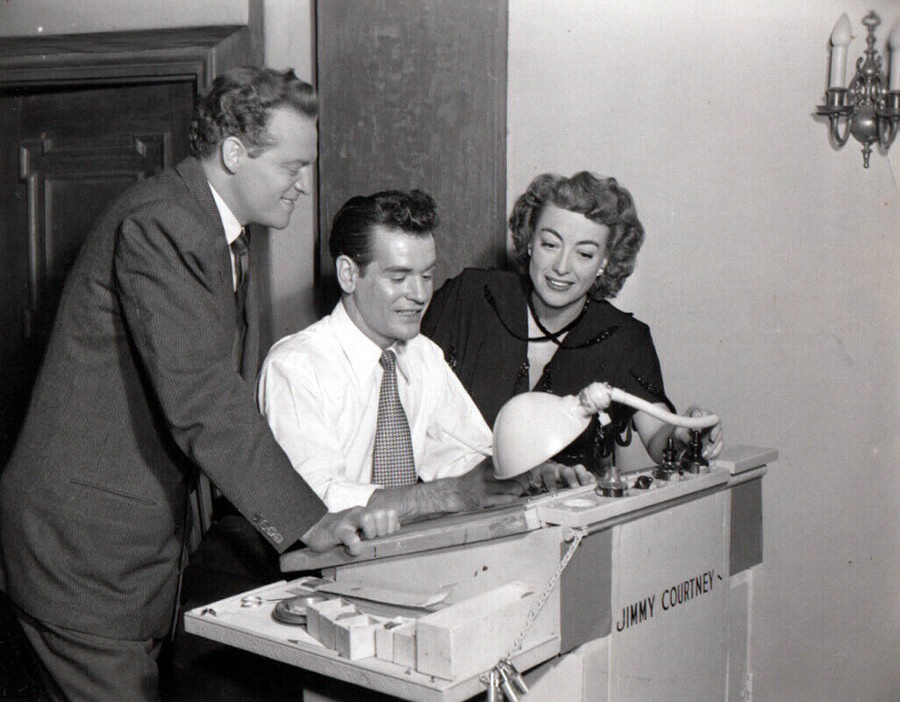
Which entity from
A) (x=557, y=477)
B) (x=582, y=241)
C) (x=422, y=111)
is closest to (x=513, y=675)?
(x=557, y=477)

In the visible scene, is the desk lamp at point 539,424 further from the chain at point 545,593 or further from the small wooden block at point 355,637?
the small wooden block at point 355,637

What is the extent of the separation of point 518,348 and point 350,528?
124cm

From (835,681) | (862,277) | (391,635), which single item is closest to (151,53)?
(862,277)

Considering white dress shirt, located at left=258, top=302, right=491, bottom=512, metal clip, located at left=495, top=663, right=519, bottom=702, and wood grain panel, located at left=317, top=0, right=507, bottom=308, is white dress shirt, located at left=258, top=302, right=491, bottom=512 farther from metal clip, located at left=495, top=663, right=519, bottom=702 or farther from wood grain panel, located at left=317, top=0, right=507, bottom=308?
wood grain panel, located at left=317, top=0, right=507, bottom=308

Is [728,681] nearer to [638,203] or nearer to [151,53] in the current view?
[638,203]

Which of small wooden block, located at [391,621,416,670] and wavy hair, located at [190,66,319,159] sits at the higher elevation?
wavy hair, located at [190,66,319,159]

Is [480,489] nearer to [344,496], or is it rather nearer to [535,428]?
[344,496]

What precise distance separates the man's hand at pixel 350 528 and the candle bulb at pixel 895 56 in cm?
218

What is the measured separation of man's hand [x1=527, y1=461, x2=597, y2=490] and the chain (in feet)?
2.05

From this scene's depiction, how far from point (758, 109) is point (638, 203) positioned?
493mm

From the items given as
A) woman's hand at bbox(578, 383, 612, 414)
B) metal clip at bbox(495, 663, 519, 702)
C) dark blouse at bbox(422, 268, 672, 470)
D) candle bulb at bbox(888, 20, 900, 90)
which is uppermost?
candle bulb at bbox(888, 20, 900, 90)

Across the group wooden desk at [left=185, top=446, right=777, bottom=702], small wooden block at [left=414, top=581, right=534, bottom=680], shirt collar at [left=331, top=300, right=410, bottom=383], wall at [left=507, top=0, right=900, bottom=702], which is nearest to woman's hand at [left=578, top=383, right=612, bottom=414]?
wooden desk at [left=185, top=446, right=777, bottom=702]

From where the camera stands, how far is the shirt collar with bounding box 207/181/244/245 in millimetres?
2512

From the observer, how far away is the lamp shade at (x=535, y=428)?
76.2 inches
